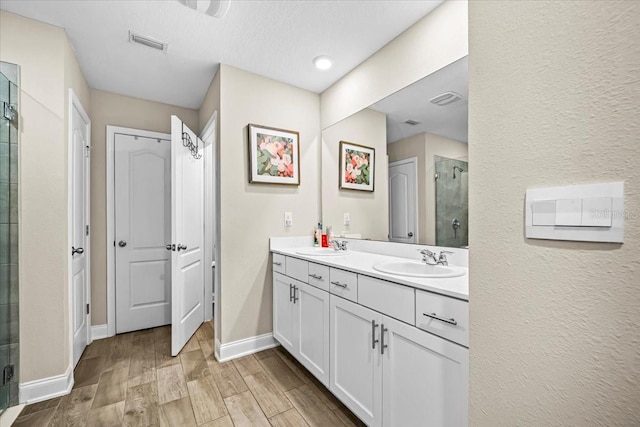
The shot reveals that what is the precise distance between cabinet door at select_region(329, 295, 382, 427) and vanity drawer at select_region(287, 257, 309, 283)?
35 centimetres

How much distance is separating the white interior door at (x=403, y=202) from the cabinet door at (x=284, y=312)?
0.91 m

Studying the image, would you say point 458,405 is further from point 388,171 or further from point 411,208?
point 388,171

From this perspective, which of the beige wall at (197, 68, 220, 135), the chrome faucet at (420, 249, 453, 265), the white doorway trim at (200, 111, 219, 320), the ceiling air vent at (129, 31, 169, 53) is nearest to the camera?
the chrome faucet at (420, 249, 453, 265)

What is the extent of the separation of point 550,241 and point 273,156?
2.22m

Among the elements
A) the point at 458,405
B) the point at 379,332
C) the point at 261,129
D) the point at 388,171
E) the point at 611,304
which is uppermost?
the point at 261,129

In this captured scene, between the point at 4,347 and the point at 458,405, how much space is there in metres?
2.47

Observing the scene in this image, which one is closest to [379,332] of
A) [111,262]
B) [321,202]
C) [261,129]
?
[321,202]

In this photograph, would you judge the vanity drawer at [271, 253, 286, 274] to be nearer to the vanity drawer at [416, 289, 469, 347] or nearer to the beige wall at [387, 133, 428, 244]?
the beige wall at [387, 133, 428, 244]

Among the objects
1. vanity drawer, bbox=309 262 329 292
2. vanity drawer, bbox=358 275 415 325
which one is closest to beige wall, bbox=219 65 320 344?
vanity drawer, bbox=309 262 329 292

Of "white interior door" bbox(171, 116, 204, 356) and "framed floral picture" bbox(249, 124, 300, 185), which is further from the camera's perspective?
"framed floral picture" bbox(249, 124, 300, 185)

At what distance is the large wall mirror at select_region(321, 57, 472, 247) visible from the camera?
5.40 ft

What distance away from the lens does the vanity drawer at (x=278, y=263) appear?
7.71 feet

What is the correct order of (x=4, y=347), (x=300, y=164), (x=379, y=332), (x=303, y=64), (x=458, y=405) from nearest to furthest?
(x=458, y=405) < (x=379, y=332) < (x=4, y=347) < (x=303, y=64) < (x=300, y=164)

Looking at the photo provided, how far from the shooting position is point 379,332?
53.2 inches
